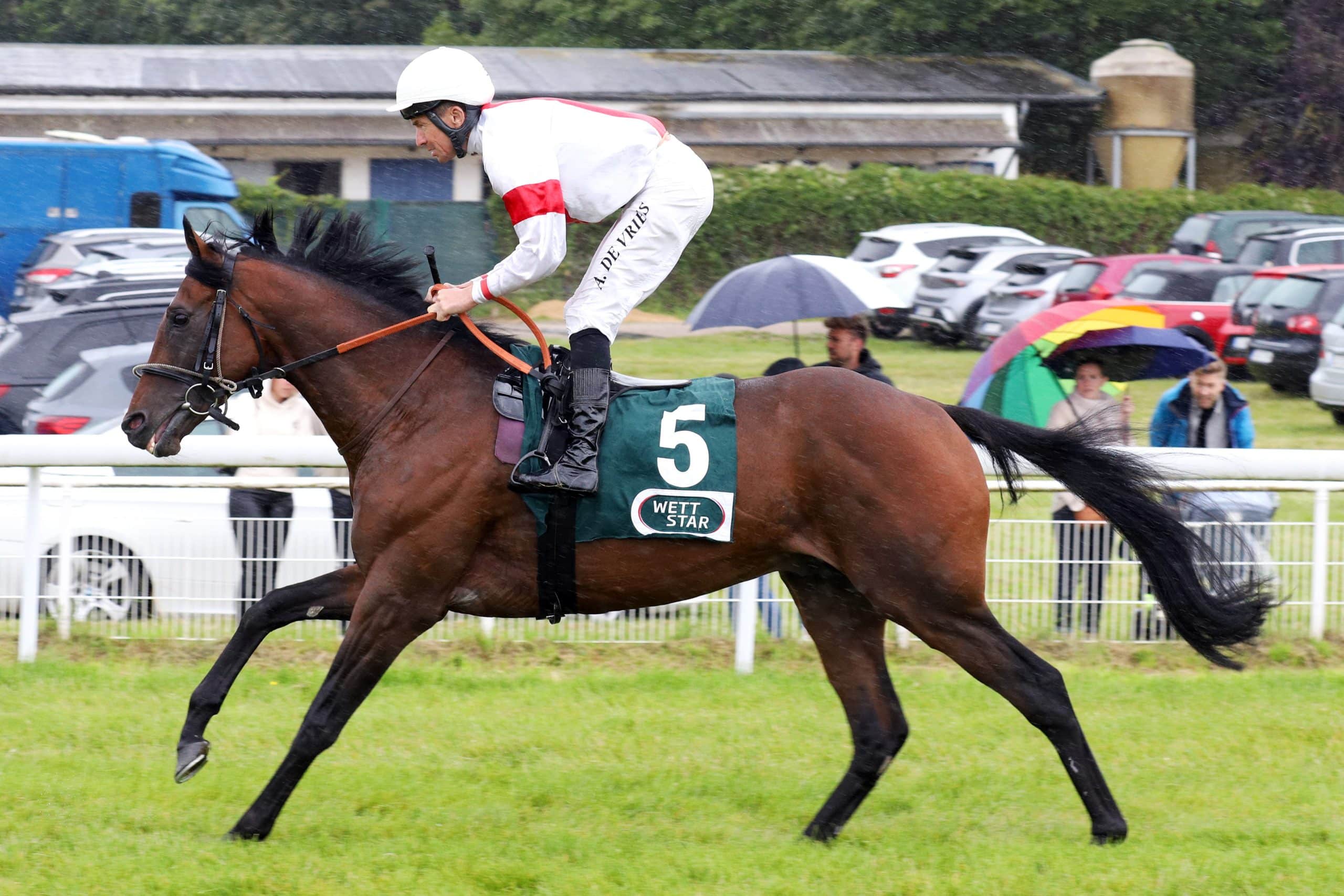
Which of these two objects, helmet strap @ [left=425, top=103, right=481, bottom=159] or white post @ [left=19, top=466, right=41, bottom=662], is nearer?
helmet strap @ [left=425, top=103, right=481, bottom=159]

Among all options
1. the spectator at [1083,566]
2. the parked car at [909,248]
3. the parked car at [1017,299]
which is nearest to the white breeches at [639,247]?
the spectator at [1083,566]

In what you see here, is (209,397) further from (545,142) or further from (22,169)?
(22,169)

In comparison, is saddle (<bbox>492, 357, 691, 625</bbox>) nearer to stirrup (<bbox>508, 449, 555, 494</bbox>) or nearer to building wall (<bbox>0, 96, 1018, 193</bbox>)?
stirrup (<bbox>508, 449, 555, 494</bbox>)

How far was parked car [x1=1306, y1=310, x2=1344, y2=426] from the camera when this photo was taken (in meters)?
13.7

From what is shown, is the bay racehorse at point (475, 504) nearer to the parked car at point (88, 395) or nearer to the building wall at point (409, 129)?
the parked car at point (88, 395)

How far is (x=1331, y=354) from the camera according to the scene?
45.9 feet

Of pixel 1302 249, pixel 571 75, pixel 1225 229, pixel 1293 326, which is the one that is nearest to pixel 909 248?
pixel 1302 249

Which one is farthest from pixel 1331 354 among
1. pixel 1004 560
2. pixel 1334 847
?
pixel 1334 847

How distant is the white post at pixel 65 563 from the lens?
6375 millimetres

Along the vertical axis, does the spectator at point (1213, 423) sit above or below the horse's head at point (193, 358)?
below

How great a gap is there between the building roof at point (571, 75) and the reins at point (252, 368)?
66.8 feet

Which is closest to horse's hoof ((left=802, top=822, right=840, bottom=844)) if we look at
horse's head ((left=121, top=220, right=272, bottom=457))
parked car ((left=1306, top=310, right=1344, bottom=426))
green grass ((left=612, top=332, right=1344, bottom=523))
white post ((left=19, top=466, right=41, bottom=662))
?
horse's head ((left=121, top=220, right=272, bottom=457))

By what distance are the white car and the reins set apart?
6.19 feet

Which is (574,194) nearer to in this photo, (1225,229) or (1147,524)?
(1147,524)
